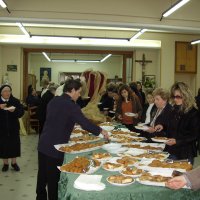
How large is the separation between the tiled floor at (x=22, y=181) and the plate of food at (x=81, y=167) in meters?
1.77

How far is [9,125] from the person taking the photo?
472cm

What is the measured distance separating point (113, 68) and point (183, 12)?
311 inches

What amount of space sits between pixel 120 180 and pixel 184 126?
1.15 metres

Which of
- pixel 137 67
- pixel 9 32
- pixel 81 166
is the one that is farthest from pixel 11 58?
pixel 81 166

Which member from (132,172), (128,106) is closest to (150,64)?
(128,106)

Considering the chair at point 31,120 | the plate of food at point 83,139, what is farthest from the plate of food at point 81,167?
the chair at point 31,120

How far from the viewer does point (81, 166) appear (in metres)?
2.18

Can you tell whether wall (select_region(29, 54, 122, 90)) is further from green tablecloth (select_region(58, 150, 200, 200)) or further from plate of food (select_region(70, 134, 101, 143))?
green tablecloth (select_region(58, 150, 200, 200))

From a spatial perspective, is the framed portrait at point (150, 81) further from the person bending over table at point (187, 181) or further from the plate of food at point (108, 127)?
the person bending over table at point (187, 181)

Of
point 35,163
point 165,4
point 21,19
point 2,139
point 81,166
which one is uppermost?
point 165,4

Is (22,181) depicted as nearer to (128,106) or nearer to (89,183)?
(128,106)

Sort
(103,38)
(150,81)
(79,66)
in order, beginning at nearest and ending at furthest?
(103,38) → (150,81) → (79,66)

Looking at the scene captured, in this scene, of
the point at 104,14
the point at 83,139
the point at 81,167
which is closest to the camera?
the point at 81,167

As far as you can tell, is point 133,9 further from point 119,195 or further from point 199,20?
point 119,195
